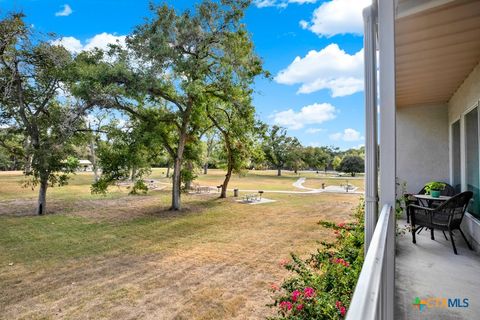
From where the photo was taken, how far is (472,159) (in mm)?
5098

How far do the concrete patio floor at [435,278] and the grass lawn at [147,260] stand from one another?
2.01 meters

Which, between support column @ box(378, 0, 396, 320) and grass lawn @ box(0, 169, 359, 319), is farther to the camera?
grass lawn @ box(0, 169, 359, 319)

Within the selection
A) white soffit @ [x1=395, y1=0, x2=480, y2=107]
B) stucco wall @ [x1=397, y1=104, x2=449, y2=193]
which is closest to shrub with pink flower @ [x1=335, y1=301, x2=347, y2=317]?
white soffit @ [x1=395, y1=0, x2=480, y2=107]

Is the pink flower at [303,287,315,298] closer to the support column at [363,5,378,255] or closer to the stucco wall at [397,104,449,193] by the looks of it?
the support column at [363,5,378,255]

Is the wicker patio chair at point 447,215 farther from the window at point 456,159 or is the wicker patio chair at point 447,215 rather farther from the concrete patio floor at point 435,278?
the window at point 456,159

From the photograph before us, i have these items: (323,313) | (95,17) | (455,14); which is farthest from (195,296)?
(95,17)

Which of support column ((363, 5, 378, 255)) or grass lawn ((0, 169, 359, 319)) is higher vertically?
support column ((363, 5, 378, 255))

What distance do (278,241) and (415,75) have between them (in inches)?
211

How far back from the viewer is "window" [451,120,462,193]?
A: 6254mm

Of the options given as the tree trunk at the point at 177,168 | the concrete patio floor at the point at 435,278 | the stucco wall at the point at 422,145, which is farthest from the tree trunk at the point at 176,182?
the concrete patio floor at the point at 435,278

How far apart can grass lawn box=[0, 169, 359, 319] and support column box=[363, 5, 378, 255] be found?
2572mm

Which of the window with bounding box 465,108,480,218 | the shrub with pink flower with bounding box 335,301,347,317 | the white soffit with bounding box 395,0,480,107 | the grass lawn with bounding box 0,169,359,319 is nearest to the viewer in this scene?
the shrub with pink flower with bounding box 335,301,347,317

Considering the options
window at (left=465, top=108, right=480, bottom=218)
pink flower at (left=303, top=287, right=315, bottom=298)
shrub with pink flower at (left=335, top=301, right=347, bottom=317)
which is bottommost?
pink flower at (left=303, top=287, right=315, bottom=298)

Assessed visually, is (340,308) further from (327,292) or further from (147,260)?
(147,260)
